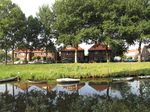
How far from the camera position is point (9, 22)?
94.1 feet

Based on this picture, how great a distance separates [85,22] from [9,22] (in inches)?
700

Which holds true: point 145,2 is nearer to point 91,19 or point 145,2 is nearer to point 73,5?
point 91,19

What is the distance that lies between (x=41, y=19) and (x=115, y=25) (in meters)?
20.0

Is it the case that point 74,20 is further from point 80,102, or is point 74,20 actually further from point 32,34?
point 80,102

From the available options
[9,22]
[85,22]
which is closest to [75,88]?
[9,22]

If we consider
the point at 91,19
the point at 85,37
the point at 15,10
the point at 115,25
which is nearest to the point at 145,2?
the point at 115,25

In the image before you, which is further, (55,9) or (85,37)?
(55,9)

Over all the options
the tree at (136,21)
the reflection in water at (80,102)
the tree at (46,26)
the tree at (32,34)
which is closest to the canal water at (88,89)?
the reflection in water at (80,102)

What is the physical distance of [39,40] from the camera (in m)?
38.9

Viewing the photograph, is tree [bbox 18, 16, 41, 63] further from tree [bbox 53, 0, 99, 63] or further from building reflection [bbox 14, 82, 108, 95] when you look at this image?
building reflection [bbox 14, 82, 108, 95]

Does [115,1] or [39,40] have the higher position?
[115,1]

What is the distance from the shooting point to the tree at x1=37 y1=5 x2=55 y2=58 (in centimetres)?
3756

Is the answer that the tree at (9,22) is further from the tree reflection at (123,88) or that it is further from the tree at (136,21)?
the tree reflection at (123,88)

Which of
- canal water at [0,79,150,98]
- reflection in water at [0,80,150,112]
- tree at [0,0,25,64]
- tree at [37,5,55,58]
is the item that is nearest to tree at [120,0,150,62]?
tree at [37,5,55,58]
